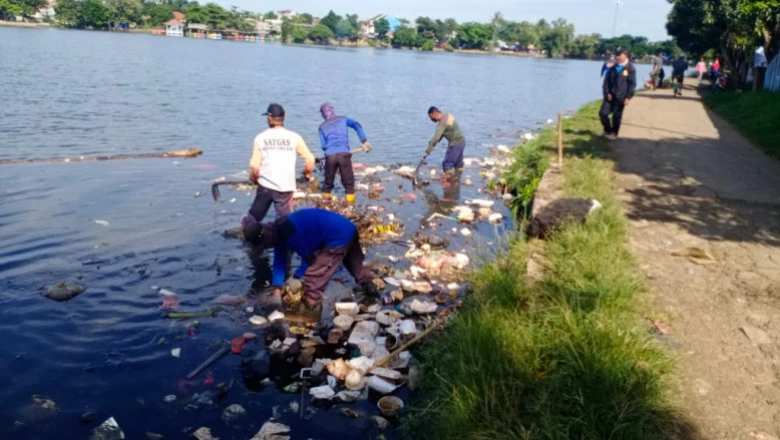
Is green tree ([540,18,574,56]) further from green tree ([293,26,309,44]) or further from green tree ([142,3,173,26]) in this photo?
green tree ([142,3,173,26])

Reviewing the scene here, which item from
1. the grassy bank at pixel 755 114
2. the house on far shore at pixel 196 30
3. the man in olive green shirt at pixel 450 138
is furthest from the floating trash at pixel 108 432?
the house on far shore at pixel 196 30

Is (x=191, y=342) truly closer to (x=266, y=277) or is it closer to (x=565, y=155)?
(x=266, y=277)

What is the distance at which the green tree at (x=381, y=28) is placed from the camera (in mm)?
136875

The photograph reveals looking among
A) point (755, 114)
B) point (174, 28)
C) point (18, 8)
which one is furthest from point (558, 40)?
point (755, 114)

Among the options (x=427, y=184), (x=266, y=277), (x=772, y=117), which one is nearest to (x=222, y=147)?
(x=427, y=184)

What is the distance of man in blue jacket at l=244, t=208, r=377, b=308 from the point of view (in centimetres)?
521

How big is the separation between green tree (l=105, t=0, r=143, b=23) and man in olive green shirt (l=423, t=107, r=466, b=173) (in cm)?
10061

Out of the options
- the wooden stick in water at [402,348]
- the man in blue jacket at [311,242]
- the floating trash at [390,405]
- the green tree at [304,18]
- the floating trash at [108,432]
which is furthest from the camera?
the green tree at [304,18]

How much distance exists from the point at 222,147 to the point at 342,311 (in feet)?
34.2

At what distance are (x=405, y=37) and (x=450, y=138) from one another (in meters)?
124

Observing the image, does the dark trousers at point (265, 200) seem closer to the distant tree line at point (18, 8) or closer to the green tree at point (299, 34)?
the distant tree line at point (18, 8)

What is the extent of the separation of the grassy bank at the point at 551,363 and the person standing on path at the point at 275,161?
8.67ft

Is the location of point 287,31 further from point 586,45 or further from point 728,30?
point 728,30

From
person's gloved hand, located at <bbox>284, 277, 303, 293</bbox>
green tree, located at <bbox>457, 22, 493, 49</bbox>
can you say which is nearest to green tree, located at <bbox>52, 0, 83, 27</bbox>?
green tree, located at <bbox>457, 22, 493, 49</bbox>
